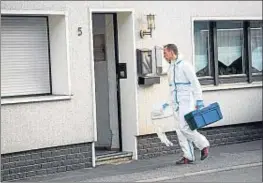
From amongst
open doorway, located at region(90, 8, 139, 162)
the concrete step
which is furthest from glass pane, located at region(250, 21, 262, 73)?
the concrete step

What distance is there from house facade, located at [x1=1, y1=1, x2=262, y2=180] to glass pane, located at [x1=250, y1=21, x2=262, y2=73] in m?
0.02

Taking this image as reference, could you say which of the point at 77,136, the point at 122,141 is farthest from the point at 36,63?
the point at 122,141

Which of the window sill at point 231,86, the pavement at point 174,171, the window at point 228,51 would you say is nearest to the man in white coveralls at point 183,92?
the pavement at point 174,171

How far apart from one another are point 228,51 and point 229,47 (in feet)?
0.28

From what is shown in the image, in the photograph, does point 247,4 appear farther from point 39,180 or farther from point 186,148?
point 39,180

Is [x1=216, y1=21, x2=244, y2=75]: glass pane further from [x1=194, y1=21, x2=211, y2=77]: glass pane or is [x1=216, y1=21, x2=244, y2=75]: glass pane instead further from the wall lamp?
the wall lamp

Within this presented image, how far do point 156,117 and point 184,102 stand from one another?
1017 mm

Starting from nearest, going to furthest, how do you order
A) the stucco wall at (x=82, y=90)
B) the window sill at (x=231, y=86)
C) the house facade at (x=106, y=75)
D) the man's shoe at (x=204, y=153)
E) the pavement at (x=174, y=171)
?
1. the pavement at (x=174, y=171)
2. the stucco wall at (x=82, y=90)
3. the house facade at (x=106, y=75)
4. the man's shoe at (x=204, y=153)
5. the window sill at (x=231, y=86)

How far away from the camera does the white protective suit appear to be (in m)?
10.0

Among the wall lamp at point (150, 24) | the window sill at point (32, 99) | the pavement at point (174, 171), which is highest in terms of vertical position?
the wall lamp at point (150, 24)

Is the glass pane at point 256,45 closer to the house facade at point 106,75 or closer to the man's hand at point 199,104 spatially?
the house facade at point 106,75

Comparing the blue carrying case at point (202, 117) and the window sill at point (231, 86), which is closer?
the blue carrying case at point (202, 117)

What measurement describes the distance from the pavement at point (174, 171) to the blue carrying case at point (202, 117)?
26.6 inches

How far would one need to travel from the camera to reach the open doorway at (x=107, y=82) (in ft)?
36.9
